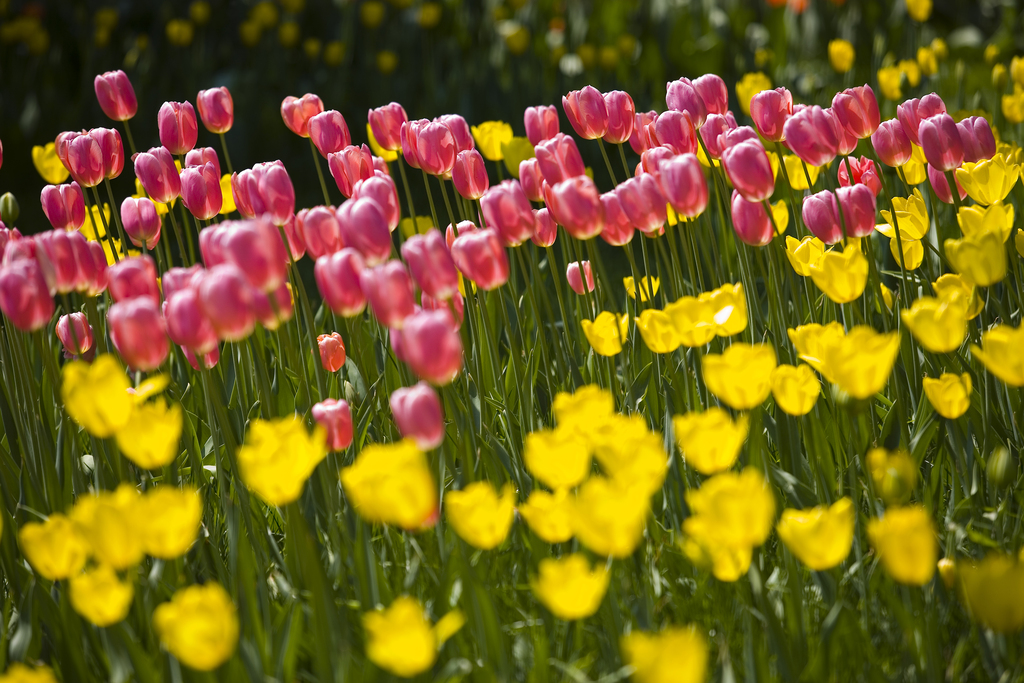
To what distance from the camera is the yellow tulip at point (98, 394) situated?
999mm

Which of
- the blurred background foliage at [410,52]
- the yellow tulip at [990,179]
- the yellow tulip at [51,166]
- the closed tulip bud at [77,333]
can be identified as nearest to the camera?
Answer: the yellow tulip at [990,179]

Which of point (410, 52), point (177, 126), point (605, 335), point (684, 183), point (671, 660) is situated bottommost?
point (671, 660)

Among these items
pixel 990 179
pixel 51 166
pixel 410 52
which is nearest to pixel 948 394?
pixel 990 179

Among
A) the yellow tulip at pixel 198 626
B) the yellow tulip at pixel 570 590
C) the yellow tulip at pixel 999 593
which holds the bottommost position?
the yellow tulip at pixel 999 593

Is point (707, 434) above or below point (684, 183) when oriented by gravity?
below

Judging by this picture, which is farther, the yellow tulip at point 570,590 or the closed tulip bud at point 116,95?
the closed tulip bud at point 116,95

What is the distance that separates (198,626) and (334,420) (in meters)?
0.51

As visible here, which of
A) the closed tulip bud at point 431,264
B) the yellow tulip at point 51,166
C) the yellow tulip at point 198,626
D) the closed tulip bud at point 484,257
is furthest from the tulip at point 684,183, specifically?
the yellow tulip at point 51,166

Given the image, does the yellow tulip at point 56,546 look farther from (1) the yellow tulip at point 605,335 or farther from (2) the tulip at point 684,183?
(2) the tulip at point 684,183

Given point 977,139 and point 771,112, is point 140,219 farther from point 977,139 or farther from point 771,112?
point 977,139

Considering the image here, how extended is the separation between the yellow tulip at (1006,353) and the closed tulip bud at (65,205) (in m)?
1.60

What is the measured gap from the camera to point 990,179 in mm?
1621

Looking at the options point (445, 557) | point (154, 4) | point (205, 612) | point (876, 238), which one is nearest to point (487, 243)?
point (445, 557)

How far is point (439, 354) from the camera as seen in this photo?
1.01m
